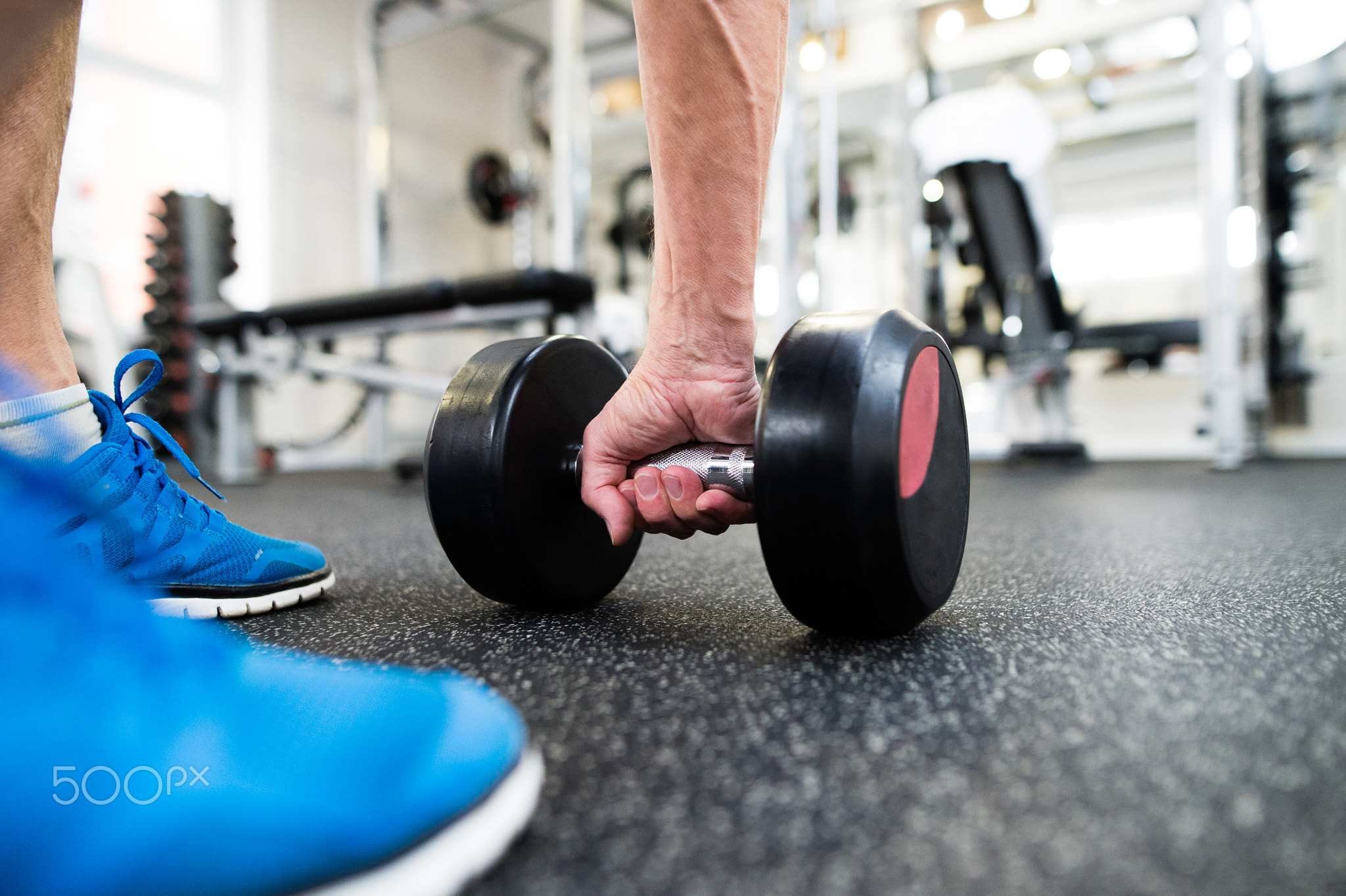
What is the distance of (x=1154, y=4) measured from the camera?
150 inches

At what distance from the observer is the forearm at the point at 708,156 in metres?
0.59

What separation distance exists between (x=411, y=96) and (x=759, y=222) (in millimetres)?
4810

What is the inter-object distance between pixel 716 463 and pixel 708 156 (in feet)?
0.73

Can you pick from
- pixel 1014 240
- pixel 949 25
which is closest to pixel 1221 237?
pixel 1014 240

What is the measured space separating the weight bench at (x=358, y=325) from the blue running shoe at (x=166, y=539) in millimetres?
1569

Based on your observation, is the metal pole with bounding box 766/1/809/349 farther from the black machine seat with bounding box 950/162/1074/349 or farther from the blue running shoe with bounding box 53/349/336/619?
the blue running shoe with bounding box 53/349/336/619

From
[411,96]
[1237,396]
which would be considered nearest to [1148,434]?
[1237,396]

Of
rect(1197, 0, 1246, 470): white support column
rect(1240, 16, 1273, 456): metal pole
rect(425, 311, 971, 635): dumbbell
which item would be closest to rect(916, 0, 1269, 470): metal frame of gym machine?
rect(1197, 0, 1246, 470): white support column

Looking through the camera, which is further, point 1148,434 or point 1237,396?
point 1148,434

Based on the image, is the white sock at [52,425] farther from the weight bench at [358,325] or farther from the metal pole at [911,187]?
the metal pole at [911,187]

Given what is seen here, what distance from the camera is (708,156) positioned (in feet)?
1.97

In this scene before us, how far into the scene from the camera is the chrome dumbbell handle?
589mm

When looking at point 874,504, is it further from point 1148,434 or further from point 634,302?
point 1148,434

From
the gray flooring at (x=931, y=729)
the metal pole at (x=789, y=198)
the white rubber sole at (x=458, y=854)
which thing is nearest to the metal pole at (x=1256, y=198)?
the metal pole at (x=789, y=198)
